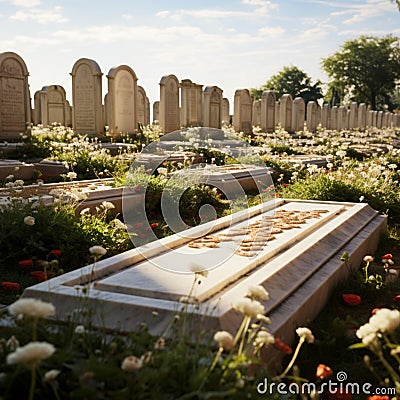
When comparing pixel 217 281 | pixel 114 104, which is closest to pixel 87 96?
pixel 114 104

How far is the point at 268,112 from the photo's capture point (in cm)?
2380

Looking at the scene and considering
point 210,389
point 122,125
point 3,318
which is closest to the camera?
point 210,389

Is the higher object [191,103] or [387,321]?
[191,103]

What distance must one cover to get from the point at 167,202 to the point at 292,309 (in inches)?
159

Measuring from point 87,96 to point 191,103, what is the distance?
5.57 m

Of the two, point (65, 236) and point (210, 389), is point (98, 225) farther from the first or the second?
point (210, 389)

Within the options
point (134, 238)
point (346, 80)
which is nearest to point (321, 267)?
point (134, 238)

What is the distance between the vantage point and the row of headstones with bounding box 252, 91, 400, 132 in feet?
78.5

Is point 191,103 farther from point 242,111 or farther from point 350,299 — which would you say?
point 350,299

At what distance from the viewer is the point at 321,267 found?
3953mm

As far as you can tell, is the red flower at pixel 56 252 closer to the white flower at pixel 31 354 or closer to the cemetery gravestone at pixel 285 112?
the white flower at pixel 31 354

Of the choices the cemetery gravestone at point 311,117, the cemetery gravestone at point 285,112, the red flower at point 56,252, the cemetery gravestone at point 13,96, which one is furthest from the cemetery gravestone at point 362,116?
the red flower at point 56,252

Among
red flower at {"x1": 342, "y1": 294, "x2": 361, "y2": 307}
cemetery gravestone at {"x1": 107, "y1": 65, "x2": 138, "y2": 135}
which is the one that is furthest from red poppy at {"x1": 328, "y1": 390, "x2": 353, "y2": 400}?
cemetery gravestone at {"x1": 107, "y1": 65, "x2": 138, "y2": 135}

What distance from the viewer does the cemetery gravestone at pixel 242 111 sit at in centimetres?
2067
